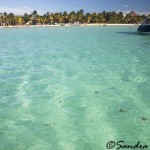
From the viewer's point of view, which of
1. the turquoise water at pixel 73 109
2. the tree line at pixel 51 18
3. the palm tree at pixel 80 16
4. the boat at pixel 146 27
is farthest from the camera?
the palm tree at pixel 80 16

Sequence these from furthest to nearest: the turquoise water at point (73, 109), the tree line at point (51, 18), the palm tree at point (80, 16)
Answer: the palm tree at point (80, 16) < the tree line at point (51, 18) < the turquoise water at point (73, 109)

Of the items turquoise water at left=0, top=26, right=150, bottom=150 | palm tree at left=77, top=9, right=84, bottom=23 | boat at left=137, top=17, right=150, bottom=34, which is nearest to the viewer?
turquoise water at left=0, top=26, right=150, bottom=150

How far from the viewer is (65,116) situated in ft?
36.1

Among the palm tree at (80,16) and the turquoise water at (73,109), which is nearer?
the turquoise water at (73,109)

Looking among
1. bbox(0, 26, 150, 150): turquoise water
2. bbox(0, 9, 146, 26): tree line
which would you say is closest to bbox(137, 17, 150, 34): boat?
bbox(0, 26, 150, 150): turquoise water

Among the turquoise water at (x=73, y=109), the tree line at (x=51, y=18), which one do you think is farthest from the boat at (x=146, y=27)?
the tree line at (x=51, y=18)

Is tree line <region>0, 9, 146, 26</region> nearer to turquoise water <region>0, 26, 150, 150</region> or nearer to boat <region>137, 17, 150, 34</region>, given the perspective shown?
boat <region>137, 17, 150, 34</region>

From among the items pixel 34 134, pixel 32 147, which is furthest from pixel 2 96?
pixel 32 147

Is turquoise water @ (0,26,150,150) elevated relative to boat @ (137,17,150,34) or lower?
lower

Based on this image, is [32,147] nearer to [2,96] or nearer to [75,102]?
[75,102]

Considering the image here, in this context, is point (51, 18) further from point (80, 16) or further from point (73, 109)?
point (73, 109)

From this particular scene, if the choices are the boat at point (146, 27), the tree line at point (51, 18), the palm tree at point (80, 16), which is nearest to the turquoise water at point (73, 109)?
the boat at point (146, 27)

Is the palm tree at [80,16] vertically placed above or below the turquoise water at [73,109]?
above

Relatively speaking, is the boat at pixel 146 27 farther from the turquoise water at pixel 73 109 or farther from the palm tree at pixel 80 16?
the palm tree at pixel 80 16
